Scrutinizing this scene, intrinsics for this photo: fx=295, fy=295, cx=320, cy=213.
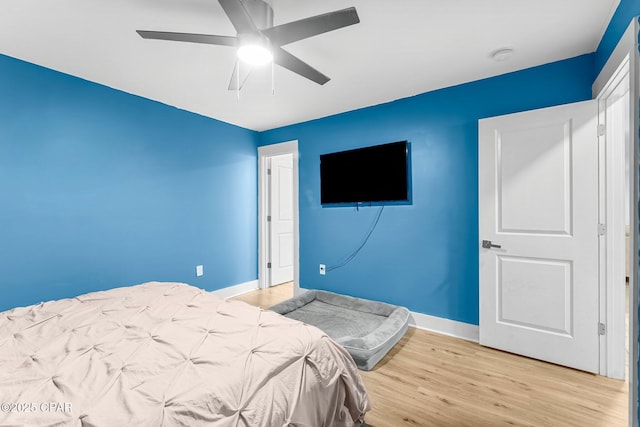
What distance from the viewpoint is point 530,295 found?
2.35m

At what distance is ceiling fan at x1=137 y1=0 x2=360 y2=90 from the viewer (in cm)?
141

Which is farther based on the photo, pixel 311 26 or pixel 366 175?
pixel 366 175

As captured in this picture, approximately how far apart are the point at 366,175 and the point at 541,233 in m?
1.67

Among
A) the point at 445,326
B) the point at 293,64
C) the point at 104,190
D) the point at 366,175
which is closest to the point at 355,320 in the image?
the point at 445,326

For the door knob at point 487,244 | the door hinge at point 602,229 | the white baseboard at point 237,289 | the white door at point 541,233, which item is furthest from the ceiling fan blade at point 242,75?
the door hinge at point 602,229

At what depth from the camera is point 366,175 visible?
3297 millimetres

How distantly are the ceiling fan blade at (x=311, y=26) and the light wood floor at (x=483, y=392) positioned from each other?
2157 mm

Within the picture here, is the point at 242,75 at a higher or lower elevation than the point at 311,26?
higher

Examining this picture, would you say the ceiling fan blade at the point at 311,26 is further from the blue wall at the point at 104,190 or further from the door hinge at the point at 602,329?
the door hinge at the point at 602,329

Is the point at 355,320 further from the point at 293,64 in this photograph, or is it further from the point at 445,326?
the point at 293,64

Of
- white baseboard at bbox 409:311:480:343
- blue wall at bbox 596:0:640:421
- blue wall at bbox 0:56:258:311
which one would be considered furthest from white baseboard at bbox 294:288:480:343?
blue wall at bbox 0:56:258:311

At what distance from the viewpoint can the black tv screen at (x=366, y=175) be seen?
3.08 meters

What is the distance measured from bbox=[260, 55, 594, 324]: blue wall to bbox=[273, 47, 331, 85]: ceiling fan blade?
139cm

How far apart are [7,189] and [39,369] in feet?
6.53
